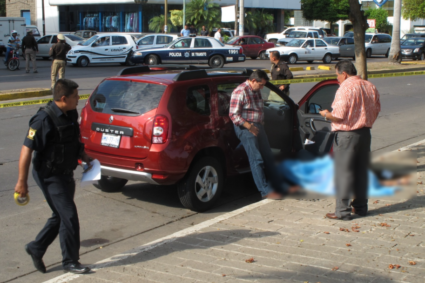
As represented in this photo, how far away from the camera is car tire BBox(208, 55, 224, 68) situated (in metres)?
26.8

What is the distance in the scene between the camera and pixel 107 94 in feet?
20.9

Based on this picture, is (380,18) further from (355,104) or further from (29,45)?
(355,104)

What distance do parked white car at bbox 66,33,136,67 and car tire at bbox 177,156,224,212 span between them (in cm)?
2163

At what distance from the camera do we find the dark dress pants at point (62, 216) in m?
4.36

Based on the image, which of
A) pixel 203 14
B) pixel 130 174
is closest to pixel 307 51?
pixel 203 14

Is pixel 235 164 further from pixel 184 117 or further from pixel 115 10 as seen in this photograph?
pixel 115 10

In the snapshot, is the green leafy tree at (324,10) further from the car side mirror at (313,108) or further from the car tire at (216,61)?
the car side mirror at (313,108)

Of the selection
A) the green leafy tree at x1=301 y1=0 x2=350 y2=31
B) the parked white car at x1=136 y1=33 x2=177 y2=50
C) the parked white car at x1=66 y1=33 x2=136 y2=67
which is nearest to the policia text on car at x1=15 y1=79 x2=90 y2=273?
the parked white car at x1=66 y1=33 x2=136 y2=67

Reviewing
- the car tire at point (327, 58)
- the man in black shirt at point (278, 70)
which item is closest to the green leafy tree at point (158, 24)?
the car tire at point (327, 58)

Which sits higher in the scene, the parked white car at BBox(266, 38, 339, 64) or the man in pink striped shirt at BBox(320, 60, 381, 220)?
the parked white car at BBox(266, 38, 339, 64)

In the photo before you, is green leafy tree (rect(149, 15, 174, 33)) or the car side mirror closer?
the car side mirror

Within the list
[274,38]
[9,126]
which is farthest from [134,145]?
[274,38]

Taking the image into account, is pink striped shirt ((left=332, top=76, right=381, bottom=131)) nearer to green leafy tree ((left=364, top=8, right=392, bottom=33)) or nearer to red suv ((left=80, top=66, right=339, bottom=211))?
red suv ((left=80, top=66, right=339, bottom=211))

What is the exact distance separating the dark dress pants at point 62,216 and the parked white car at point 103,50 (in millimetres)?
23240
